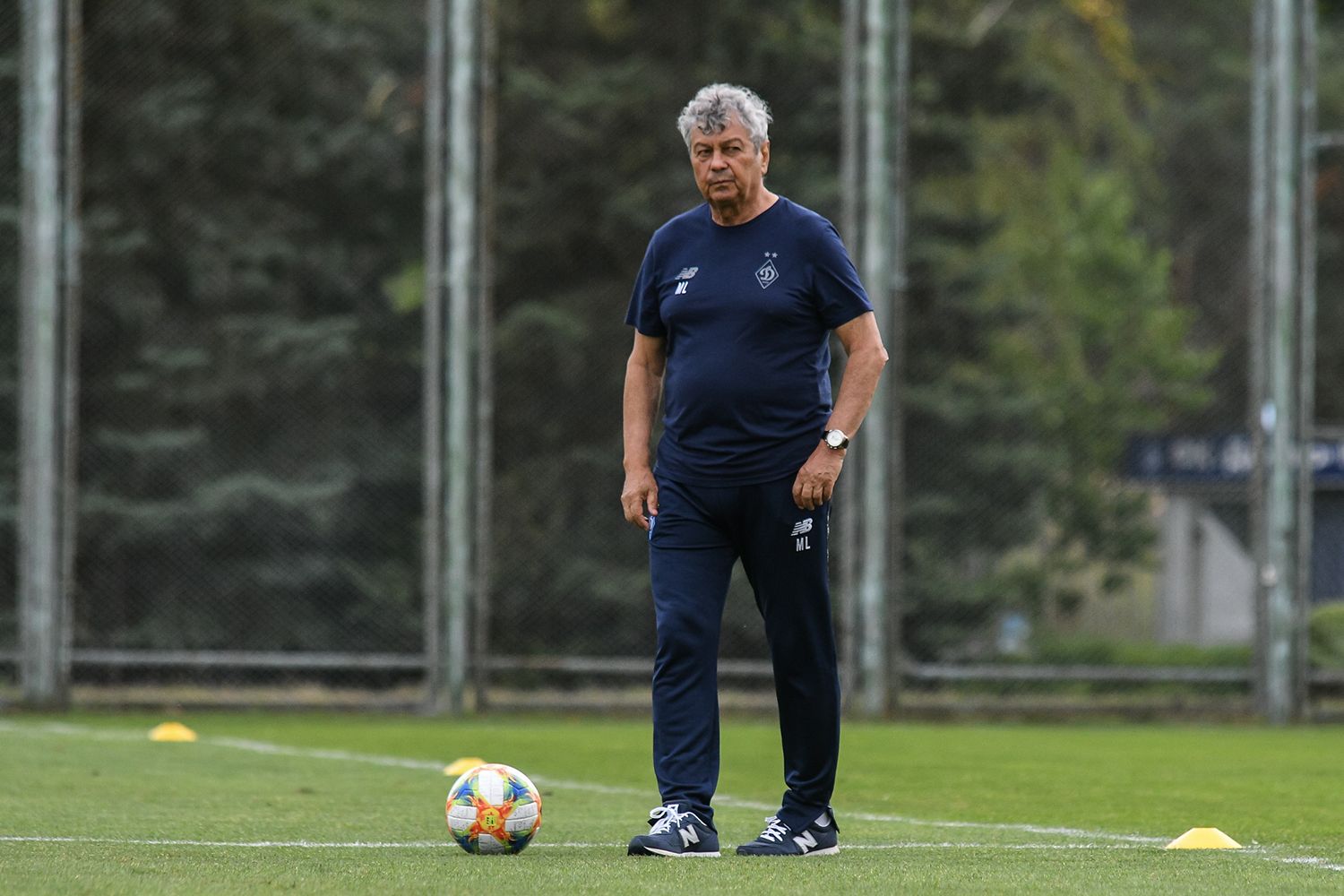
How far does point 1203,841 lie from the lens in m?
5.21

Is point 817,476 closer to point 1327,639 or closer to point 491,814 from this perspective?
point 491,814

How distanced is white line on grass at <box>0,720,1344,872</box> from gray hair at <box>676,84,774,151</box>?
1771 mm

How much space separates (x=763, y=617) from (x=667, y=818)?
21.4 inches

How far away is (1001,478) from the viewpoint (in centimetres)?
1291

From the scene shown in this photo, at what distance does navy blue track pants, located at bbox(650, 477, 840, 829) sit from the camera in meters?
5.01

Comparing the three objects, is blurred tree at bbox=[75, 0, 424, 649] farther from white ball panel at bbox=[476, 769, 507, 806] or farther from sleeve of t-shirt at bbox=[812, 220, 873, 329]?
sleeve of t-shirt at bbox=[812, 220, 873, 329]

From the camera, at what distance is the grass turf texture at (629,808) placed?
434 cm

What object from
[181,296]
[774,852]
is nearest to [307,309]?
[181,296]

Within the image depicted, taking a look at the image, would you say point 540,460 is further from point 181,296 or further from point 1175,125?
point 1175,125

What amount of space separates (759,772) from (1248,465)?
5.31 meters

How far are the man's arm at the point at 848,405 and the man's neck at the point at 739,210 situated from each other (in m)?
0.35

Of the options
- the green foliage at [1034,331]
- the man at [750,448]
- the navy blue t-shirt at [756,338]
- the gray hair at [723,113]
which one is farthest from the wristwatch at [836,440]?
the green foliage at [1034,331]

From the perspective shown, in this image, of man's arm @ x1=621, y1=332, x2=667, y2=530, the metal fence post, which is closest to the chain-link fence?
the metal fence post

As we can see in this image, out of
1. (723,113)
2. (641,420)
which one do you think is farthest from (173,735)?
(723,113)
